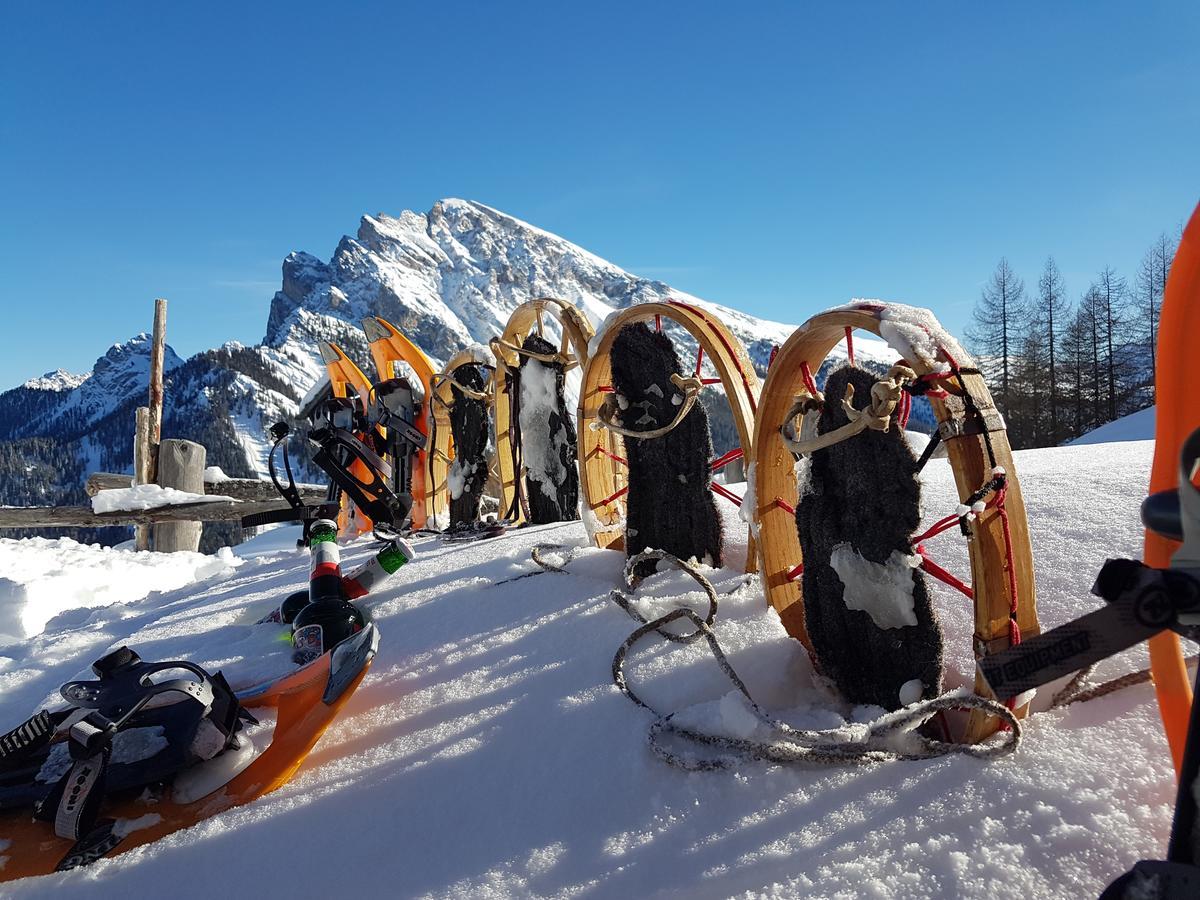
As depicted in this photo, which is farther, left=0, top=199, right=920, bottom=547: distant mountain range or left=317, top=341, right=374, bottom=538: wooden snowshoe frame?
left=0, top=199, right=920, bottom=547: distant mountain range

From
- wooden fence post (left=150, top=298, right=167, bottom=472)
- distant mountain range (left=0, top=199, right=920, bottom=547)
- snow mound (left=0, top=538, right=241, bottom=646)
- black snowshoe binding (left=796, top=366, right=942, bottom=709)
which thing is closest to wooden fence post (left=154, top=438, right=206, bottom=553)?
snow mound (left=0, top=538, right=241, bottom=646)

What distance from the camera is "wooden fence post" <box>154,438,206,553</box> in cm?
678

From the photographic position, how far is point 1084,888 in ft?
2.61

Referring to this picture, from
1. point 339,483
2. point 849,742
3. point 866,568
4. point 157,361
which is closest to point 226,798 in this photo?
point 849,742

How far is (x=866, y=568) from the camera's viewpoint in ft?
4.41

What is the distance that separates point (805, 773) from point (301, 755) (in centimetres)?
93

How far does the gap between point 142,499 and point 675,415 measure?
597 centimetres

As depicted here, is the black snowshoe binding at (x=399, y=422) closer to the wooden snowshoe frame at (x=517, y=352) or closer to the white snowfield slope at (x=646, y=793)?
the wooden snowshoe frame at (x=517, y=352)

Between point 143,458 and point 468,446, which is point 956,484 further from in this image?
point 143,458

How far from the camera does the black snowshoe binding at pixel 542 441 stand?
3297mm

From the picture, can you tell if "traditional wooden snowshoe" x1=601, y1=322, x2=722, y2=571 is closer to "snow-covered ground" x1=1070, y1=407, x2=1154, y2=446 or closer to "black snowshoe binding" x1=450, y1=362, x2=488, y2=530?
"black snowshoe binding" x1=450, y1=362, x2=488, y2=530

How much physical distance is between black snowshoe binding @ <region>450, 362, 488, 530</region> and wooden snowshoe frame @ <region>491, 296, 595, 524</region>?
18 cm

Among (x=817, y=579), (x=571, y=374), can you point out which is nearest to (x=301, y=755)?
(x=817, y=579)

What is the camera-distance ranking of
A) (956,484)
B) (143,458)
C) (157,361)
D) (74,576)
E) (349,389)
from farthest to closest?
(157,361), (143,458), (349,389), (74,576), (956,484)
